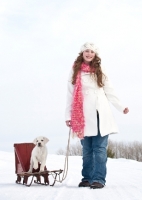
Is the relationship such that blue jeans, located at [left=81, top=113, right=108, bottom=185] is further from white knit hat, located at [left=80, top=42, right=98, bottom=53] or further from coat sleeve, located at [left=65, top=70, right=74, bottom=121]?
white knit hat, located at [left=80, top=42, right=98, bottom=53]

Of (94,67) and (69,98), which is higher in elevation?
(94,67)

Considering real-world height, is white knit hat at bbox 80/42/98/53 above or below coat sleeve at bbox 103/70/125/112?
above

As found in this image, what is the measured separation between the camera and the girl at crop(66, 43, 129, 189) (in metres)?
5.15

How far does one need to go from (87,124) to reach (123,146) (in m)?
28.2

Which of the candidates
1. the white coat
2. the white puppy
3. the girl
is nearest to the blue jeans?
the girl

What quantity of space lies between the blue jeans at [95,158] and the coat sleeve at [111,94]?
0.44m

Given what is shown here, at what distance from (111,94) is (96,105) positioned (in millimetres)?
315

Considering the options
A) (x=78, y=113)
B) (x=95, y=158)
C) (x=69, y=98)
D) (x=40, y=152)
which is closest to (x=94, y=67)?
(x=69, y=98)

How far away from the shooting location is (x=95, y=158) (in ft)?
17.0

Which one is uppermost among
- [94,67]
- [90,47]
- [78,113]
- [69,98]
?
[90,47]

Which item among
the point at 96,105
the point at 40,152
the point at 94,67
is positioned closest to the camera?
the point at 96,105

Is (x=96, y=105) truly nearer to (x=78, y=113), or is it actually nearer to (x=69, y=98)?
(x=78, y=113)

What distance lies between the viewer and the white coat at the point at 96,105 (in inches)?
203

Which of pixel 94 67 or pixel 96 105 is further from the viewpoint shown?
pixel 94 67
